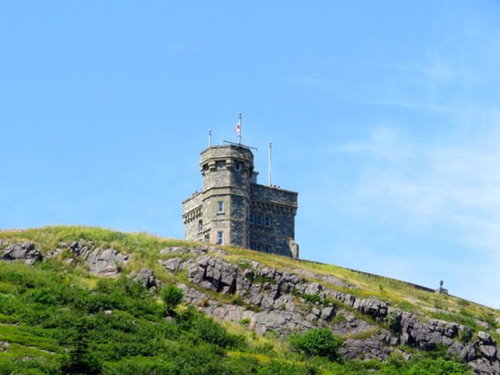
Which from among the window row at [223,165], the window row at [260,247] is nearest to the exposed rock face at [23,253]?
the window row at [223,165]

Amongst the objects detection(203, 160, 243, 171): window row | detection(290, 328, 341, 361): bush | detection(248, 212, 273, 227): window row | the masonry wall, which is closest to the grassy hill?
detection(290, 328, 341, 361): bush

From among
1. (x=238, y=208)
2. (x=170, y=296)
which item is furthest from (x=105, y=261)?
(x=238, y=208)

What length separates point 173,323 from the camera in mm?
70562

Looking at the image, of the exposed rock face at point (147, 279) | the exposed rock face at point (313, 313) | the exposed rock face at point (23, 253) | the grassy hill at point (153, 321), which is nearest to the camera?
the grassy hill at point (153, 321)

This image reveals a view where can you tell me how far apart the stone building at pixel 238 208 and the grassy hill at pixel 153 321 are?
8.22 meters

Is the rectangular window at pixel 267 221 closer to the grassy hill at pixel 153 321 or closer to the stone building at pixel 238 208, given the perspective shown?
the stone building at pixel 238 208

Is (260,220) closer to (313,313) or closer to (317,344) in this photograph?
(313,313)

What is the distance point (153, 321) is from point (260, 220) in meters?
36.2

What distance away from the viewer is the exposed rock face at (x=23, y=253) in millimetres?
82625

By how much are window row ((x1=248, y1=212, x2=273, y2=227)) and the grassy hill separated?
10.2m

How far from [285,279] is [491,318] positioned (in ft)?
69.4

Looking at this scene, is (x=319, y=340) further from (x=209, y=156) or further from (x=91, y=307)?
(x=209, y=156)

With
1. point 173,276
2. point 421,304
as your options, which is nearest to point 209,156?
point 173,276

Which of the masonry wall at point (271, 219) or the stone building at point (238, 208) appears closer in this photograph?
the stone building at point (238, 208)
